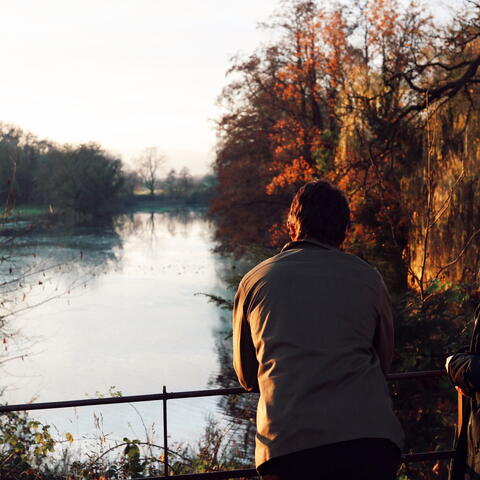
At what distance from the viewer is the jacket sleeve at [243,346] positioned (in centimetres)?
208

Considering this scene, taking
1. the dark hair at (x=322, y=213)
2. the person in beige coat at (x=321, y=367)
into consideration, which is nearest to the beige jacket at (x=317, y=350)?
the person in beige coat at (x=321, y=367)

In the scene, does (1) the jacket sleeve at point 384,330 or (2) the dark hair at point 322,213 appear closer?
(1) the jacket sleeve at point 384,330

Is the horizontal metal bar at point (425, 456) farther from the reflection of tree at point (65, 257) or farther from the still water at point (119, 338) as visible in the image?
the reflection of tree at point (65, 257)

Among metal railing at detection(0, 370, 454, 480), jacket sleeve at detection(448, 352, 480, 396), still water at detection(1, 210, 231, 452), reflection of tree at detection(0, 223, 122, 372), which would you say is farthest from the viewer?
reflection of tree at detection(0, 223, 122, 372)

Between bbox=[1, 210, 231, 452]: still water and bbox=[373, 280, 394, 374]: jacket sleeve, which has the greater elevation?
bbox=[373, 280, 394, 374]: jacket sleeve

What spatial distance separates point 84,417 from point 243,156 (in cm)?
1322

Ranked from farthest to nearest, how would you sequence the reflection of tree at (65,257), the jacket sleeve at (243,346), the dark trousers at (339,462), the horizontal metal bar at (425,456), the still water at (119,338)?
the reflection of tree at (65,257) < the still water at (119,338) < the horizontal metal bar at (425,456) < the jacket sleeve at (243,346) < the dark trousers at (339,462)

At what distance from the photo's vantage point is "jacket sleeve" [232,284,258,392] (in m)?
2.08

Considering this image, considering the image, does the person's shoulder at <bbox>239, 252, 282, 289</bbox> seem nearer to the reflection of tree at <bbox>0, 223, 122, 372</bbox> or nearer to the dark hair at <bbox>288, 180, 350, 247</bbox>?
the dark hair at <bbox>288, 180, 350, 247</bbox>

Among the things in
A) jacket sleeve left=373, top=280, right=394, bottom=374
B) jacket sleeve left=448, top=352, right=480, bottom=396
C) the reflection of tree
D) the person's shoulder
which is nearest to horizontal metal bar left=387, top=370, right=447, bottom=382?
jacket sleeve left=448, top=352, right=480, bottom=396

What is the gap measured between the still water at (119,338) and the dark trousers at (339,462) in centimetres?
523

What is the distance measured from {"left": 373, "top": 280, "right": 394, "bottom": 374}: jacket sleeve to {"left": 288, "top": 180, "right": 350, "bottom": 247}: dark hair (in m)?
0.24

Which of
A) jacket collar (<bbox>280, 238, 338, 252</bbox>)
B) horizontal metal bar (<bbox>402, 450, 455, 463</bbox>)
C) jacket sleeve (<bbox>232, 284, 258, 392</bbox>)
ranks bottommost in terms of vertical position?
horizontal metal bar (<bbox>402, 450, 455, 463</bbox>)

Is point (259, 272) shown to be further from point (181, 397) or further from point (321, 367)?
point (181, 397)
